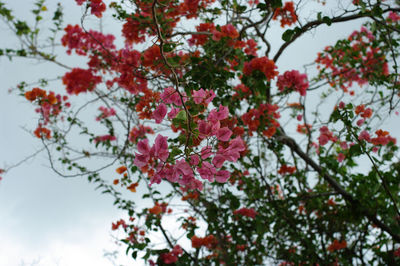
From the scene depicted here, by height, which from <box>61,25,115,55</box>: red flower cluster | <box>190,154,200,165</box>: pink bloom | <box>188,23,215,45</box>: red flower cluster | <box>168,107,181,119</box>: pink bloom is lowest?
<box>190,154,200,165</box>: pink bloom

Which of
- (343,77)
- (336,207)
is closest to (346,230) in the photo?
(336,207)

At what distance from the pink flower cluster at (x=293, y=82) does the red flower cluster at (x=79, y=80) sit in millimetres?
2112

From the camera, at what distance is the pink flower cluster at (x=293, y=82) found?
201 cm

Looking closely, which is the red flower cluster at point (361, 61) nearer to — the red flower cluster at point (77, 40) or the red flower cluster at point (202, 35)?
the red flower cluster at point (202, 35)

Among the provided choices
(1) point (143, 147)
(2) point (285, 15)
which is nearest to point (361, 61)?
(2) point (285, 15)

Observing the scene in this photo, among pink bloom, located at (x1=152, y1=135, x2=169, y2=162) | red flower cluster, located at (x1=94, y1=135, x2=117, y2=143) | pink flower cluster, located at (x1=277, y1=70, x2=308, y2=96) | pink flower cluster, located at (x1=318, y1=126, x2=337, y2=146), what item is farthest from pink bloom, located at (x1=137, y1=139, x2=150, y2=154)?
red flower cluster, located at (x1=94, y1=135, x2=117, y2=143)

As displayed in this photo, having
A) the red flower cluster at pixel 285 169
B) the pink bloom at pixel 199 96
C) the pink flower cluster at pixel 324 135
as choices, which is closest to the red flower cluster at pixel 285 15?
the pink flower cluster at pixel 324 135

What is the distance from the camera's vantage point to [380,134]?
160 cm

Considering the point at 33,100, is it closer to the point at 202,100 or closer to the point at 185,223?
the point at 185,223

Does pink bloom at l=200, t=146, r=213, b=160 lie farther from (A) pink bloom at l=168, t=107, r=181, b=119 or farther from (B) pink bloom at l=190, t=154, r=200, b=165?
(A) pink bloom at l=168, t=107, r=181, b=119

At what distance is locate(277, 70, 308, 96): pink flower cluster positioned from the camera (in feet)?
6.59

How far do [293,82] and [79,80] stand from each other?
2.31 metres

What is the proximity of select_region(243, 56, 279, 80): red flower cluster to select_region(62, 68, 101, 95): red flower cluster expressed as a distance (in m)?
2.03

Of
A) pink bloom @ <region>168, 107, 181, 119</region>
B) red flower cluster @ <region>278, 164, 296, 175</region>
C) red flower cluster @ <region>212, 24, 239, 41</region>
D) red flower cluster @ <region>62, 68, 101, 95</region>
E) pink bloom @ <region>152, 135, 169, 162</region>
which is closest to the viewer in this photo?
pink bloom @ <region>152, 135, 169, 162</region>
